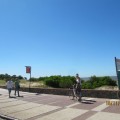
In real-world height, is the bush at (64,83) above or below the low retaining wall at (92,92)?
above

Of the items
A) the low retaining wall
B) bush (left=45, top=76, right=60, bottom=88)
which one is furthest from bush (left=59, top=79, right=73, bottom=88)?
the low retaining wall

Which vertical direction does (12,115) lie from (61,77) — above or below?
below

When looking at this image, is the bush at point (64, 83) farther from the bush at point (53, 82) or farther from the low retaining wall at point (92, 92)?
the low retaining wall at point (92, 92)

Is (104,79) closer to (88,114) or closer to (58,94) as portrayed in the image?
(58,94)

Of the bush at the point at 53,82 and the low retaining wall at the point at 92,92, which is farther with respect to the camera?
the bush at the point at 53,82

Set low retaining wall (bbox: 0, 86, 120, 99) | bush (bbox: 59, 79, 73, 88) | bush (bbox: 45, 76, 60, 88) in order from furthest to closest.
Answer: bush (bbox: 45, 76, 60, 88) < bush (bbox: 59, 79, 73, 88) < low retaining wall (bbox: 0, 86, 120, 99)

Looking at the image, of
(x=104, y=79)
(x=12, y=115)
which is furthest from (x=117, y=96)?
(x=104, y=79)

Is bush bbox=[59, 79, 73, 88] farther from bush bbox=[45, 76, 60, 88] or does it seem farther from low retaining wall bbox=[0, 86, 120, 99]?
low retaining wall bbox=[0, 86, 120, 99]

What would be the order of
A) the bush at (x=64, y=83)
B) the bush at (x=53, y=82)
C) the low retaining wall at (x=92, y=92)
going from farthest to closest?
the bush at (x=53, y=82) → the bush at (x=64, y=83) → the low retaining wall at (x=92, y=92)

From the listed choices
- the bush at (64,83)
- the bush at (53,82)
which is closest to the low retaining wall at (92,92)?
the bush at (64,83)

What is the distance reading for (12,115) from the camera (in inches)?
474

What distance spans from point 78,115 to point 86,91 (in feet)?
26.4

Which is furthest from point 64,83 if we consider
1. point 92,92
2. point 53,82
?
point 92,92

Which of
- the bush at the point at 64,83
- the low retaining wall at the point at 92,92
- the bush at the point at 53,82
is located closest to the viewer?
the low retaining wall at the point at 92,92
